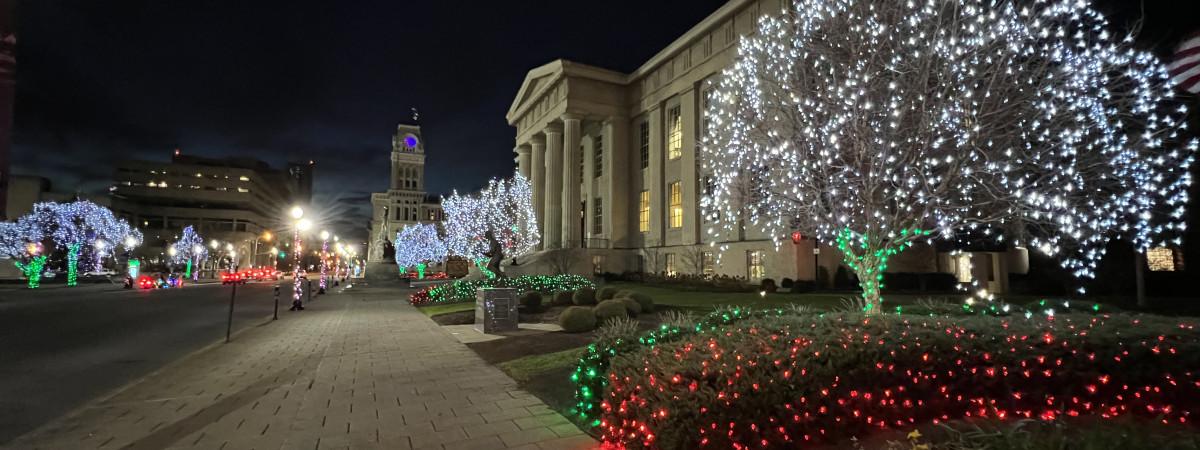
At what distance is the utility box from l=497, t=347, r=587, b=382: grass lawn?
4.16 meters

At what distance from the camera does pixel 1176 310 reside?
611 inches

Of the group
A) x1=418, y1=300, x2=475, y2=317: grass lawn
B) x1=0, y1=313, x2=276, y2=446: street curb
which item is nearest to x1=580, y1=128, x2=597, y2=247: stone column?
x1=418, y1=300, x2=475, y2=317: grass lawn

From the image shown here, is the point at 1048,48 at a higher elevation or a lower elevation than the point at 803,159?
higher

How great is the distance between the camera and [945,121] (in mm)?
10469

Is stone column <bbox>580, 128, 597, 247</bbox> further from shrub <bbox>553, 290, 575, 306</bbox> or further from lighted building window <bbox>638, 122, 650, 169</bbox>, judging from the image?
shrub <bbox>553, 290, 575, 306</bbox>

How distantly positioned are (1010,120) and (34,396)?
17.1 meters

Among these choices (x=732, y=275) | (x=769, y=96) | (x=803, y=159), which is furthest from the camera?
(x=732, y=275)

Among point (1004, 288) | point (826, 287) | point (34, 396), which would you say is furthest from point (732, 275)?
point (34, 396)

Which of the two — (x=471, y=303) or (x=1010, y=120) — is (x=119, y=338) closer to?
(x=471, y=303)

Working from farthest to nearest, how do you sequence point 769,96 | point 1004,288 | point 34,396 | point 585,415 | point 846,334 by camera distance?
point 1004,288 < point 769,96 < point 34,396 < point 585,415 < point 846,334

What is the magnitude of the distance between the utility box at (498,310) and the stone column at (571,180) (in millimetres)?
31980

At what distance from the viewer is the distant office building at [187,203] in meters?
99.7

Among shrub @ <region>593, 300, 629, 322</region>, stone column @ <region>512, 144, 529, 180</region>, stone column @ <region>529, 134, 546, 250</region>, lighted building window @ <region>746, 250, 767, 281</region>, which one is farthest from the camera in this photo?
stone column @ <region>512, 144, 529, 180</region>

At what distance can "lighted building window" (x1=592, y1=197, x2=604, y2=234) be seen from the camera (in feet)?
160
